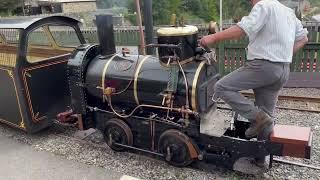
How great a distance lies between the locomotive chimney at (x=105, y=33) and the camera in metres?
5.31

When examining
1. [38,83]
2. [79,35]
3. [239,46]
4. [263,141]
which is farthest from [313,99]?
[38,83]

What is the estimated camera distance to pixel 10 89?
241 inches

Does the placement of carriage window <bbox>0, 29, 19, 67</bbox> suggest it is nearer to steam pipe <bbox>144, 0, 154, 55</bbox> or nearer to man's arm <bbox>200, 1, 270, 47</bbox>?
steam pipe <bbox>144, 0, 154, 55</bbox>

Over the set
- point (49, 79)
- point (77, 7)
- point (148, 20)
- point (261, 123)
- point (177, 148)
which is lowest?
point (177, 148)

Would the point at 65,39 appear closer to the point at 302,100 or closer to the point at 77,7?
the point at 302,100

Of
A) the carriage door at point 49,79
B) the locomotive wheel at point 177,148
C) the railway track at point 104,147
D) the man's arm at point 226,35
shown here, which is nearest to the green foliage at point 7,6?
→ the carriage door at point 49,79

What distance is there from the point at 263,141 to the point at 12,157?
12.9 feet

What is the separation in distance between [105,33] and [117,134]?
5.01ft

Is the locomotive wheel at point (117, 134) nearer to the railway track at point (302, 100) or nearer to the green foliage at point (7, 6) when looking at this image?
the railway track at point (302, 100)

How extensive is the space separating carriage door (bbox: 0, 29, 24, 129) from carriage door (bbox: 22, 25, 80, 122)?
25cm

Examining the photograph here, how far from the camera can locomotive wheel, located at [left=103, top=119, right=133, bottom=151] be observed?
5.21 m

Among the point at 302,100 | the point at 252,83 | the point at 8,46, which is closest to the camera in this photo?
the point at 252,83

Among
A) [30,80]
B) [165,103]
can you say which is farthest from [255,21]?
[30,80]

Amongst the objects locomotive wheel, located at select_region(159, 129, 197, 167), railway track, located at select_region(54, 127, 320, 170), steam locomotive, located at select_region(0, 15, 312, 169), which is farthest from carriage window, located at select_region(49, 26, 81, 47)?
locomotive wheel, located at select_region(159, 129, 197, 167)
